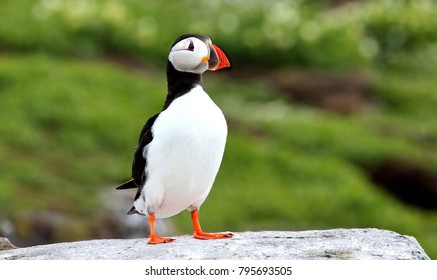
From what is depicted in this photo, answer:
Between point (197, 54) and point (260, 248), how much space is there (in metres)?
1.23

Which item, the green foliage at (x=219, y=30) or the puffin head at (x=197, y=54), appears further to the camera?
the green foliage at (x=219, y=30)

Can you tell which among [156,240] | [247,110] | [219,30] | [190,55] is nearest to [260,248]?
[156,240]

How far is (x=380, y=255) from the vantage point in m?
5.97

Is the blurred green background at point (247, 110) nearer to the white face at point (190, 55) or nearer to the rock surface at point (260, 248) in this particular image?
the rock surface at point (260, 248)

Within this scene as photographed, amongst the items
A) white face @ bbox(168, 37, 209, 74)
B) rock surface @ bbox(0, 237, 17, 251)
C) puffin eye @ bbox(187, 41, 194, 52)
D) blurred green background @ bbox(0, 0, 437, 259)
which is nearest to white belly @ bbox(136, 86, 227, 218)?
white face @ bbox(168, 37, 209, 74)

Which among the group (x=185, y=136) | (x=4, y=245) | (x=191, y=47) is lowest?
(x=4, y=245)

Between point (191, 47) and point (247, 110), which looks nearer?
point (191, 47)

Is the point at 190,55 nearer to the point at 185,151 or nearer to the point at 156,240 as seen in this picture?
the point at 185,151

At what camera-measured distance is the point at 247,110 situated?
50.5 feet

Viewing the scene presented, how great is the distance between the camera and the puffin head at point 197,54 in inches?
211

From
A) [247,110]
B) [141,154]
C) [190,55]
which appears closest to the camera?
[190,55]

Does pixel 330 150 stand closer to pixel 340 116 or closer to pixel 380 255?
pixel 340 116

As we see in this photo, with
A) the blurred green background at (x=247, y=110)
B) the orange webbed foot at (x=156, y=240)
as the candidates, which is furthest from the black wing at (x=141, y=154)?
the blurred green background at (x=247, y=110)

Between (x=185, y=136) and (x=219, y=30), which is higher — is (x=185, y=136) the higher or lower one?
the lower one
